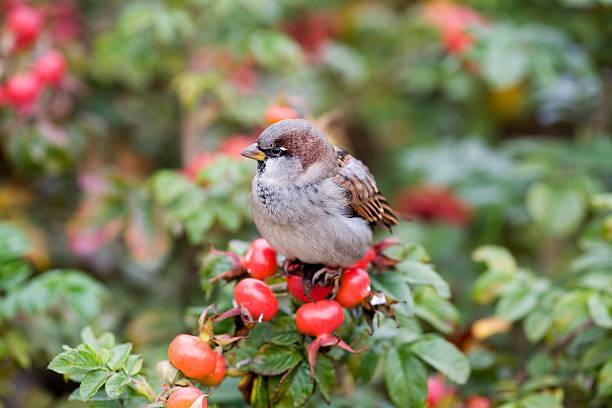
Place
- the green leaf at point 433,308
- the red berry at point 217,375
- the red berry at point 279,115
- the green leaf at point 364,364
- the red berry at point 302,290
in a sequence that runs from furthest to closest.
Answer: the red berry at point 279,115, the green leaf at point 433,308, the green leaf at point 364,364, the red berry at point 302,290, the red berry at point 217,375

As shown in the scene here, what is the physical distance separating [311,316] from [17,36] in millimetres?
1747

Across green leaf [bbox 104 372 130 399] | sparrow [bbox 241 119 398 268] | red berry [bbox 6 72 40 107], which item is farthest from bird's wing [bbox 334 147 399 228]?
red berry [bbox 6 72 40 107]

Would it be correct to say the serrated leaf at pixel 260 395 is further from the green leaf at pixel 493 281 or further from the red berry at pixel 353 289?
the green leaf at pixel 493 281

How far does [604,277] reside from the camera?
1.90 metres

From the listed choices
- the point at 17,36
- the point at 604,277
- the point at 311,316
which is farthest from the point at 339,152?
the point at 17,36

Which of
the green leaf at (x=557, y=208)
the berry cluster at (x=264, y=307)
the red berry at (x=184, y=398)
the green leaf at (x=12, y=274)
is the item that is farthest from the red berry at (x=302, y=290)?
the green leaf at (x=557, y=208)

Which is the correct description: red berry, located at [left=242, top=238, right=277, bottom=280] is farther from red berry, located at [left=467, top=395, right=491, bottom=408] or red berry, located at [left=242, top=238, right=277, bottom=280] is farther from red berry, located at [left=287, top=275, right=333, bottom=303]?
red berry, located at [left=467, top=395, right=491, bottom=408]

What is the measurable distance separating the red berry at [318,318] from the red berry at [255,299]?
0.23 ft

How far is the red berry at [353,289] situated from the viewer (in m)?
1.52

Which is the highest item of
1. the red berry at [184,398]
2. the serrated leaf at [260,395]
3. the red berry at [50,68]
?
the red berry at [50,68]

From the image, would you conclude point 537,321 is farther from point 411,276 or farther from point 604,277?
point 411,276

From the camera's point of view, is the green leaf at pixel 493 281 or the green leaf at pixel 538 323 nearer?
the green leaf at pixel 538 323

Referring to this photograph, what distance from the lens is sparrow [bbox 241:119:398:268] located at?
1562mm

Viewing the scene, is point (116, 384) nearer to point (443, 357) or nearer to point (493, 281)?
point (443, 357)
